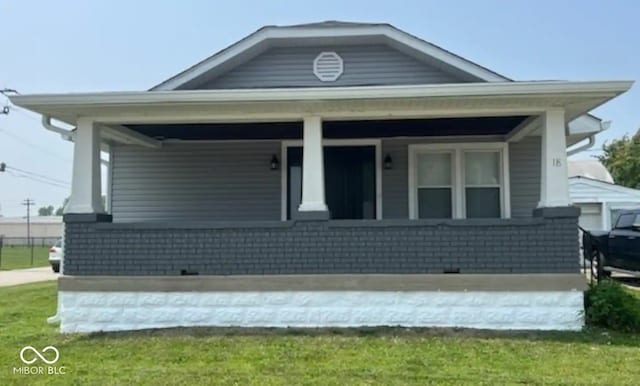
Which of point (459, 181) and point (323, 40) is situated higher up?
point (323, 40)

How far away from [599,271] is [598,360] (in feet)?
12.5

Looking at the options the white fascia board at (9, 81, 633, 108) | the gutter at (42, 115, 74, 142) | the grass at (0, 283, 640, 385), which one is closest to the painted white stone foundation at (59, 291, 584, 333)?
the grass at (0, 283, 640, 385)

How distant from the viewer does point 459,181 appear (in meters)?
9.54

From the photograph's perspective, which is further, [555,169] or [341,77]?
[341,77]

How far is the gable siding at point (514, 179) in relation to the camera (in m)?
9.82

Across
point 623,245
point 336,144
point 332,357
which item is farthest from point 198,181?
point 623,245

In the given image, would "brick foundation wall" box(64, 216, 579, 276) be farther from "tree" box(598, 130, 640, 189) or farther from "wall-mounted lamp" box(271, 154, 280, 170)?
"tree" box(598, 130, 640, 189)

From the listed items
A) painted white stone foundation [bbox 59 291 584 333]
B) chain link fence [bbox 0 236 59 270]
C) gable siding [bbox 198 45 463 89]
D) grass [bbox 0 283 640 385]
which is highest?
gable siding [bbox 198 45 463 89]

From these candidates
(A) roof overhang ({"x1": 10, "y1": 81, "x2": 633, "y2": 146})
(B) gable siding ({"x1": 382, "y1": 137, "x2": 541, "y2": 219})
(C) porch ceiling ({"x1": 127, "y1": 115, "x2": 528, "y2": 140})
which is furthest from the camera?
(B) gable siding ({"x1": 382, "y1": 137, "x2": 541, "y2": 219})

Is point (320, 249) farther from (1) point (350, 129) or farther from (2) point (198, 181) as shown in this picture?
(2) point (198, 181)

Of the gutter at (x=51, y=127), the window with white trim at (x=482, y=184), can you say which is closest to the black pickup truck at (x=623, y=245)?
the window with white trim at (x=482, y=184)

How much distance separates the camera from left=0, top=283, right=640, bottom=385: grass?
524cm

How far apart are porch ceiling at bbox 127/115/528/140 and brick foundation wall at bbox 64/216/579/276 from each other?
5.83 feet

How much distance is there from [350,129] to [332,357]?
4.23 metres
